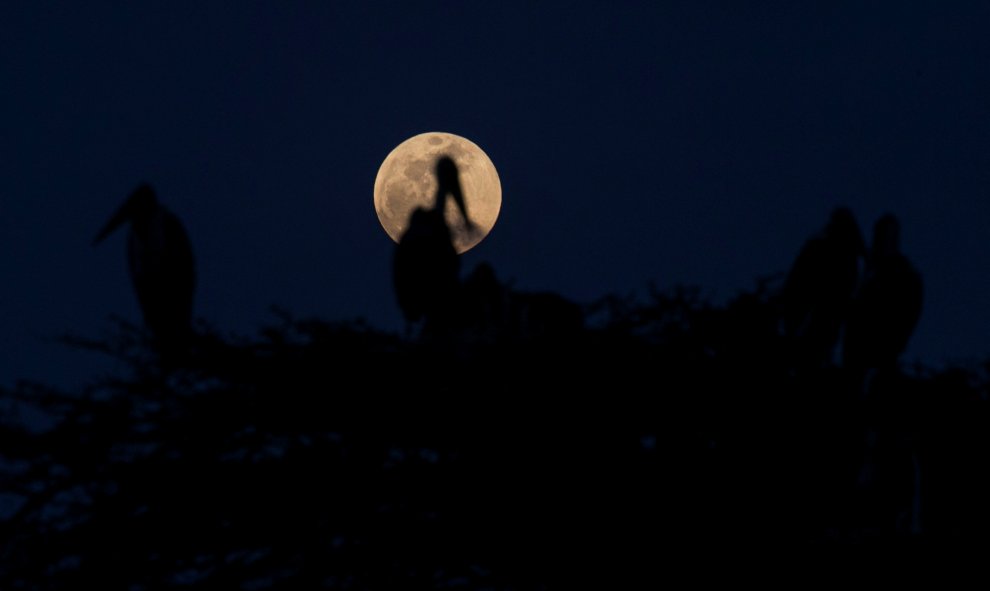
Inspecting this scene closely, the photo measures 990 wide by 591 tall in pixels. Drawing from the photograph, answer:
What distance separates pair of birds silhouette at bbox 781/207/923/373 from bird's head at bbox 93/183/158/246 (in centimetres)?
450

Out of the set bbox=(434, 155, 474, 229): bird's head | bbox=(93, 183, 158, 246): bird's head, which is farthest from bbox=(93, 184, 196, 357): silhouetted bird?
bbox=(434, 155, 474, 229): bird's head

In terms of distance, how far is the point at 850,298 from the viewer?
933 centimetres

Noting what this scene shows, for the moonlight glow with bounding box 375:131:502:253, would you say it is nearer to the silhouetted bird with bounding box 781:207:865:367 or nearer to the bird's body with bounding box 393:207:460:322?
the bird's body with bounding box 393:207:460:322

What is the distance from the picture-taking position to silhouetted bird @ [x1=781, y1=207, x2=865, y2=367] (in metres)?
8.85

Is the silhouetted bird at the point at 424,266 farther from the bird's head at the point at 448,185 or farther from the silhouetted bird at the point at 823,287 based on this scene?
the silhouetted bird at the point at 823,287

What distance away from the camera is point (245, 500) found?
6531 mm

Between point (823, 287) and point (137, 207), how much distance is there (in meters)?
4.87

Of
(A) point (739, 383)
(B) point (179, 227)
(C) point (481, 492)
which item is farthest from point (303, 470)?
(B) point (179, 227)

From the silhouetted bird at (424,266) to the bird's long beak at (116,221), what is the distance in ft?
6.49

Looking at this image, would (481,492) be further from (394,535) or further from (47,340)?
(47,340)

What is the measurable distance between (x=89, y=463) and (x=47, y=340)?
1.03m

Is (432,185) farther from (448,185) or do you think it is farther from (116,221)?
(116,221)

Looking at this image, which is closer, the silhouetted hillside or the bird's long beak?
the silhouetted hillside

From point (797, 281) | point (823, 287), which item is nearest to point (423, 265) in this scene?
point (797, 281)
